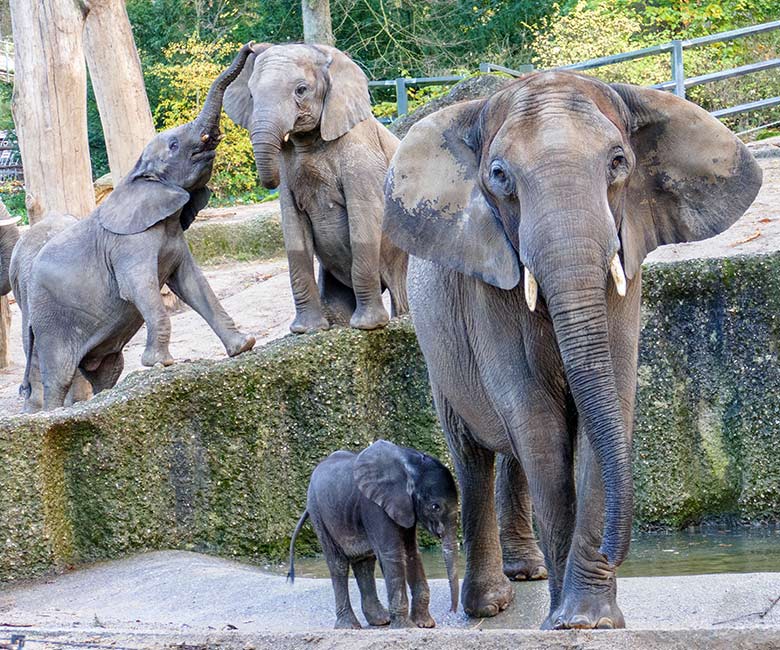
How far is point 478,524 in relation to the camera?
543 centimetres

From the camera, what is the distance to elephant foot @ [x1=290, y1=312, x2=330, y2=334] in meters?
7.89

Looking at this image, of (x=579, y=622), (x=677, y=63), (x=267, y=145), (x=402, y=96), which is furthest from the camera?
(x=402, y=96)

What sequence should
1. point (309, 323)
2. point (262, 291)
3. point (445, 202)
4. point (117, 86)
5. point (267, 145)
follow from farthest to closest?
point (117, 86) < point (262, 291) < point (309, 323) < point (267, 145) < point (445, 202)

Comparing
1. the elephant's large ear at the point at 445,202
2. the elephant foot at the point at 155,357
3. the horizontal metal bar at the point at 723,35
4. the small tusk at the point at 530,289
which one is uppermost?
the elephant's large ear at the point at 445,202

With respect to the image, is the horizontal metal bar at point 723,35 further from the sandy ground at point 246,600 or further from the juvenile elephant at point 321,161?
the sandy ground at point 246,600

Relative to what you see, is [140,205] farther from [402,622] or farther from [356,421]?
[402,622]

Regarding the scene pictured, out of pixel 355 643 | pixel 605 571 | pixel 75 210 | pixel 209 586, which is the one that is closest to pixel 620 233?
pixel 605 571

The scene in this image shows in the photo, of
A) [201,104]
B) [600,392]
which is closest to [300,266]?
[600,392]

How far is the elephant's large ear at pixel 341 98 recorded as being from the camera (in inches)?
306

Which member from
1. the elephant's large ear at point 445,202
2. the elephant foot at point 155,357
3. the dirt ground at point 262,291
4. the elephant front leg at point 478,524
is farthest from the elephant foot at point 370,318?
the elephant's large ear at point 445,202

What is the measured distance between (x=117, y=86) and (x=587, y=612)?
10230mm

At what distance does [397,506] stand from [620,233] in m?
1.25

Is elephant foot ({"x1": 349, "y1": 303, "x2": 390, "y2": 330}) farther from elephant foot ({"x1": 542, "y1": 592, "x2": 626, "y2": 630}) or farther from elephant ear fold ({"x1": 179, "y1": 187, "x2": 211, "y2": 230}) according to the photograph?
elephant foot ({"x1": 542, "y1": 592, "x2": 626, "y2": 630})

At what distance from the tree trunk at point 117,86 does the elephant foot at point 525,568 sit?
8.44 metres
